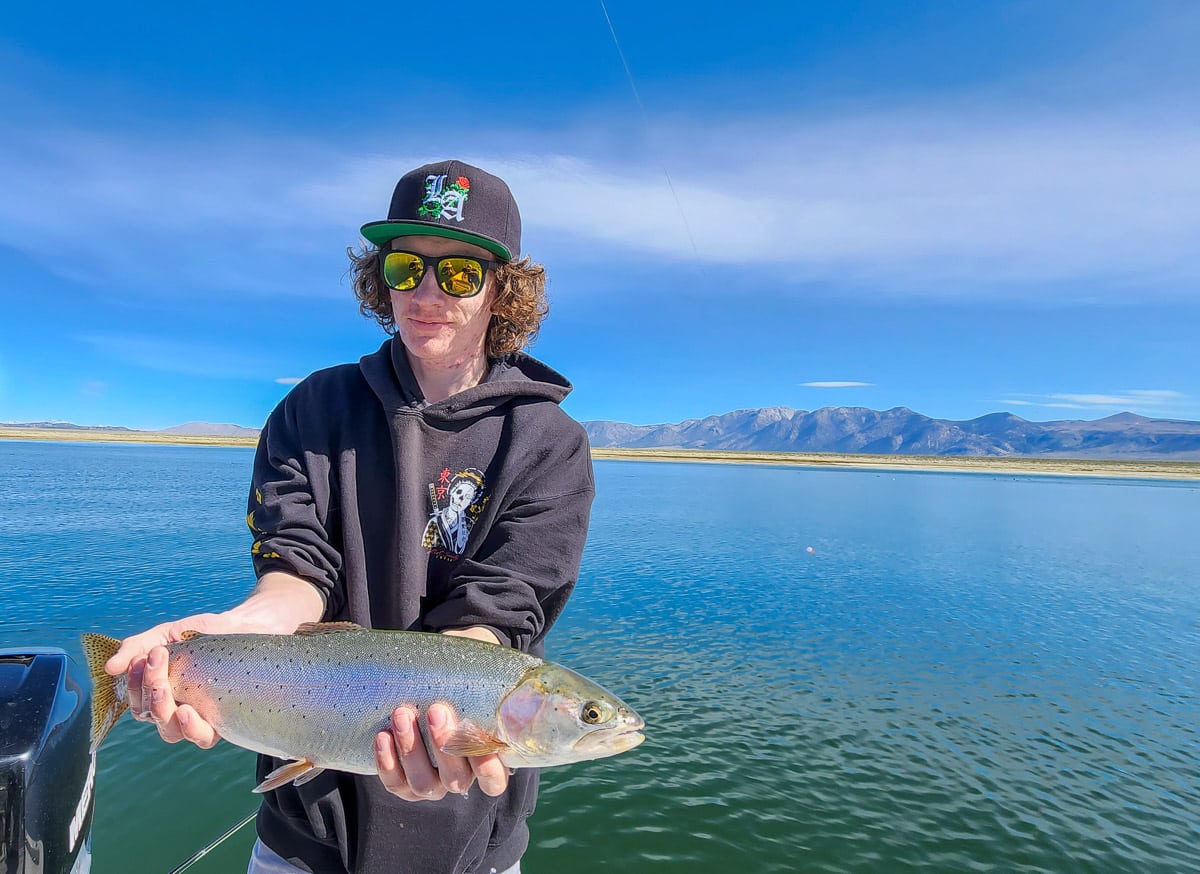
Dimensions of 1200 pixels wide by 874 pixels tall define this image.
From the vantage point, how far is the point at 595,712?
2994mm

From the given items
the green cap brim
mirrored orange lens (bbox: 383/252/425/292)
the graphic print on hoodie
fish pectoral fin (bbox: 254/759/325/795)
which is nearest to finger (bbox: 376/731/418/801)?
fish pectoral fin (bbox: 254/759/325/795)

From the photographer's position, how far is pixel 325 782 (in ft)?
9.95

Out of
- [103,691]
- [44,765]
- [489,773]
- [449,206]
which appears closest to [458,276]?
[449,206]

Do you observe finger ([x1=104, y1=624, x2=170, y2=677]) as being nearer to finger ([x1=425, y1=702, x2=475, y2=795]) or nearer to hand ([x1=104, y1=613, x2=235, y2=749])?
hand ([x1=104, y1=613, x2=235, y2=749])

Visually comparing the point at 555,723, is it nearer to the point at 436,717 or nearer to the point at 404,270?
the point at 436,717

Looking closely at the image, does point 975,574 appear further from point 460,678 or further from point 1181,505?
point 1181,505

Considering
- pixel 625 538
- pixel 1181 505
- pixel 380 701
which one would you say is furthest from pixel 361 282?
pixel 1181 505

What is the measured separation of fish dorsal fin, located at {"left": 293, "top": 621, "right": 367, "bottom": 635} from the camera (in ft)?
9.73

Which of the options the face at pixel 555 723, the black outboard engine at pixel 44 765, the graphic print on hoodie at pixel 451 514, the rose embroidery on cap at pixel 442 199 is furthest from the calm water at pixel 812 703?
the rose embroidery on cap at pixel 442 199

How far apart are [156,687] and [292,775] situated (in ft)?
2.54

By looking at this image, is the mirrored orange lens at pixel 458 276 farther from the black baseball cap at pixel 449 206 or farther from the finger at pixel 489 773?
the finger at pixel 489 773

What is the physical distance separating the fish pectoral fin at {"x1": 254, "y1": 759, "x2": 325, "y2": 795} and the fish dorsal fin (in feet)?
1.74

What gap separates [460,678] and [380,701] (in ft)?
1.19

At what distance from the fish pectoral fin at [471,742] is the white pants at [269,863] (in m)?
0.79
